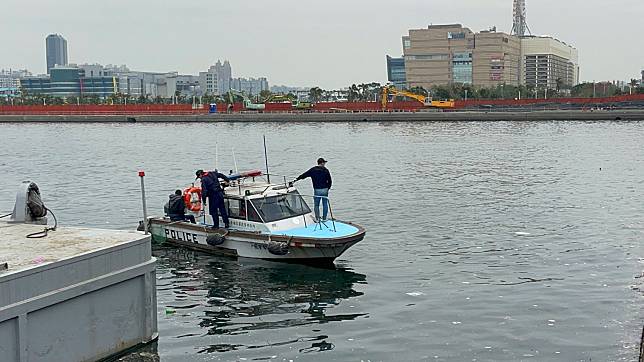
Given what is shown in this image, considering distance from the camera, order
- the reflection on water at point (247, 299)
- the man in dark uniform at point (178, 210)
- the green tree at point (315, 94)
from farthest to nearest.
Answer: the green tree at point (315, 94) → the man in dark uniform at point (178, 210) → the reflection on water at point (247, 299)

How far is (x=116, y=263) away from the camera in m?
13.5

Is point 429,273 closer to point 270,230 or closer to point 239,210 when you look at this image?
point 270,230

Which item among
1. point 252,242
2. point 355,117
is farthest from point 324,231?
point 355,117

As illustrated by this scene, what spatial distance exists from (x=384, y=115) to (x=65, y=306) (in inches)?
5044

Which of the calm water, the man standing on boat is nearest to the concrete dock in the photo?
the calm water

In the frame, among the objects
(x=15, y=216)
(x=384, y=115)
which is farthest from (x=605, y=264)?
(x=384, y=115)

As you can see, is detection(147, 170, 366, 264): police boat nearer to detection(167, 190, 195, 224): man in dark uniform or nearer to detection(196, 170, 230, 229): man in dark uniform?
detection(196, 170, 230, 229): man in dark uniform

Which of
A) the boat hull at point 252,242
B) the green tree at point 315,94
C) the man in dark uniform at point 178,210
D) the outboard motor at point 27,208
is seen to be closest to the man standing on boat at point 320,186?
the boat hull at point 252,242

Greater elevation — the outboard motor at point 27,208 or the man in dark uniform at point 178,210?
the outboard motor at point 27,208

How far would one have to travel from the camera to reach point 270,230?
77.4 ft

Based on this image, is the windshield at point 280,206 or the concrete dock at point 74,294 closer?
the concrete dock at point 74,294

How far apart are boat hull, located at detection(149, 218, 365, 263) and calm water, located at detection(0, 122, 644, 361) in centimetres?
36

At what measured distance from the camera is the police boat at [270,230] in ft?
74.6

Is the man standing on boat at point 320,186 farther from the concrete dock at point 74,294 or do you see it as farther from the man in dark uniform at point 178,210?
the concrete dock at point 74,294
